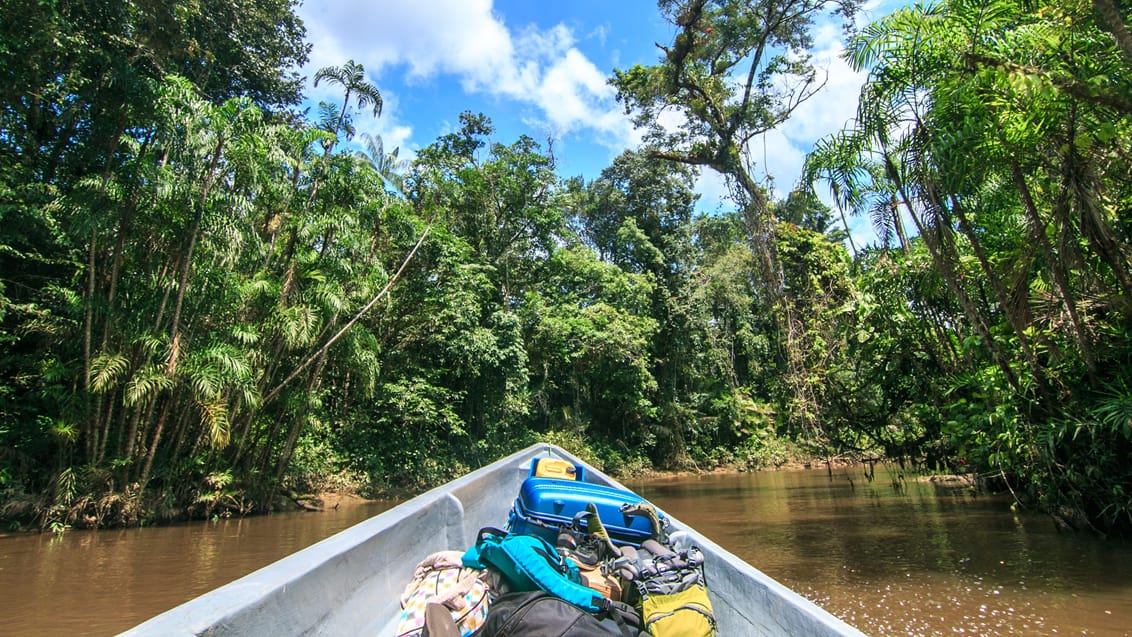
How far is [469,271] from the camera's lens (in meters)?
16.4

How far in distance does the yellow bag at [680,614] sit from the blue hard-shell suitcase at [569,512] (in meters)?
1.00

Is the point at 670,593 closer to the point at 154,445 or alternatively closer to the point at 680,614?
the point at 680,614

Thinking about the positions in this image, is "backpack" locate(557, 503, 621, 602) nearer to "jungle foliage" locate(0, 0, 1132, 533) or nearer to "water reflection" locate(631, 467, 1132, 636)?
"water reflection" locate(631, 467, 1132, 636)

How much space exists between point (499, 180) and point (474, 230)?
1.80m

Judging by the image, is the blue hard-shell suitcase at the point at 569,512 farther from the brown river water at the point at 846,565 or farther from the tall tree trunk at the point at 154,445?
the tall tree trunk at the point at 154,445

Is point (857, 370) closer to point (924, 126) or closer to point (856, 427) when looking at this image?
point (856, 427)

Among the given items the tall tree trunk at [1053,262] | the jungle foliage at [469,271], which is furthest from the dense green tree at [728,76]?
the tall tree trunk at [1053,262]

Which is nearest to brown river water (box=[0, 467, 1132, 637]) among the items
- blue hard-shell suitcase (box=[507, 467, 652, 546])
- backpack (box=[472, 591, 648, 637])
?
blue hard-shell suitcase (box=[507, 467, 652, 546])

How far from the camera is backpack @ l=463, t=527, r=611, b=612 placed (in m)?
1.86

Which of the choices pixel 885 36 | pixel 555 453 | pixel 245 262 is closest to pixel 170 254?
pixel 245 262

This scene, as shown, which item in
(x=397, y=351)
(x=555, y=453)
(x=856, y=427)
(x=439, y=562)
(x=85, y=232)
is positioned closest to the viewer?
(x=439, y=562)

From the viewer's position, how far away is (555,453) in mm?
6652

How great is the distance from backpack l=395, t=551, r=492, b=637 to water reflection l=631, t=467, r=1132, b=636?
3141 mm

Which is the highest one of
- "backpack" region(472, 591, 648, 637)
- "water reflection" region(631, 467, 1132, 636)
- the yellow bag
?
"backpack" region(472, 591, 648, 637)
